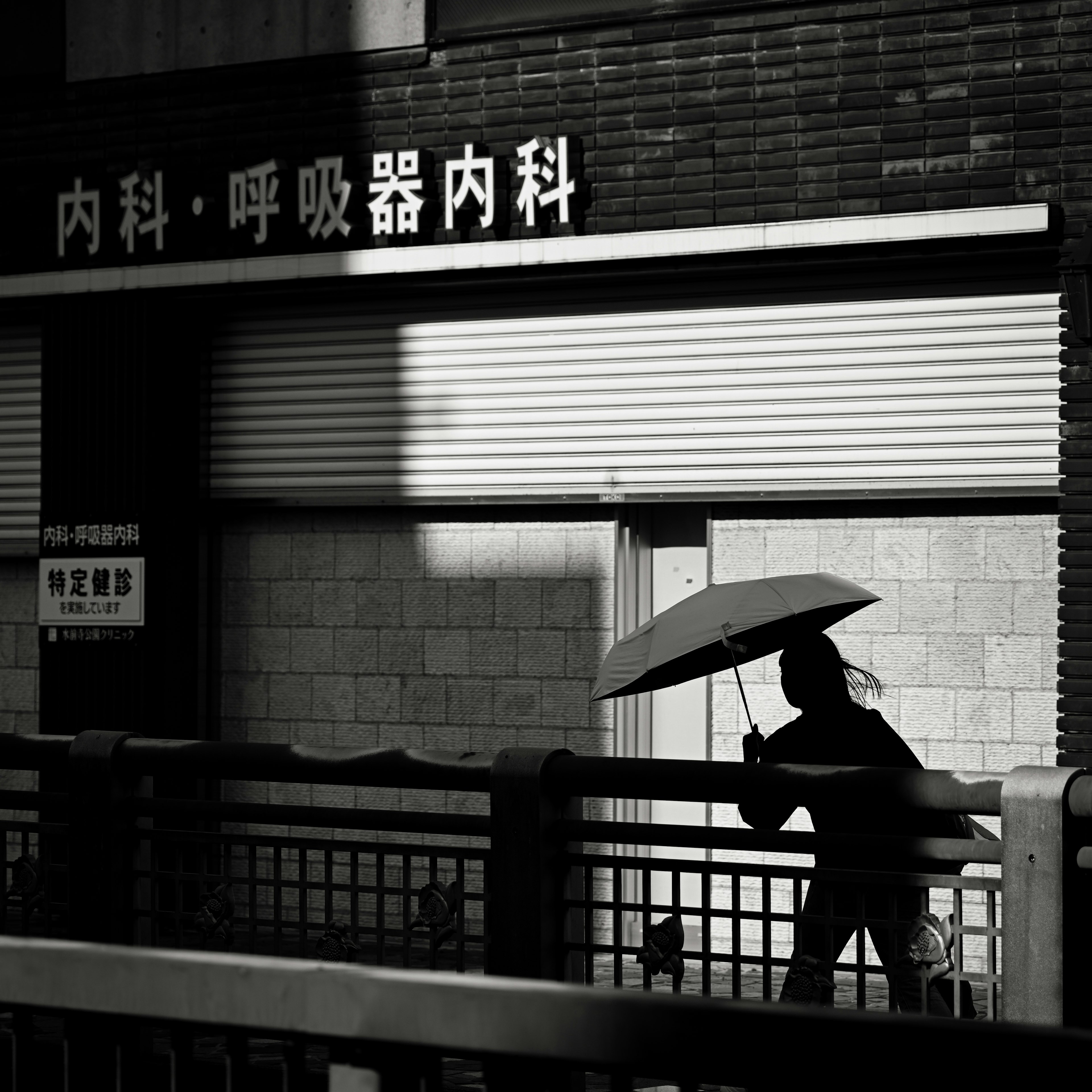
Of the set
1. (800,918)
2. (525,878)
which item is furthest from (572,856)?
(800,918)

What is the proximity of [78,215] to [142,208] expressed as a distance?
1.51 ft

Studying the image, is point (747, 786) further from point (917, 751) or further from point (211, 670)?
point (211, 670)

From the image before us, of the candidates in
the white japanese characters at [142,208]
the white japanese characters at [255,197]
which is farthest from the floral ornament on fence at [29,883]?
the white japanese characters at [142,208]

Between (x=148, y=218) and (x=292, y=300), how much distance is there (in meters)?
1.00

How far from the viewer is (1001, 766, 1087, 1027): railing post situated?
13.6 ft

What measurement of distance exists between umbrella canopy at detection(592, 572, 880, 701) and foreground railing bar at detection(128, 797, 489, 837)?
85 cm

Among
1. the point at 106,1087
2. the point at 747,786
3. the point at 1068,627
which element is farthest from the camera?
the point at 1068,627

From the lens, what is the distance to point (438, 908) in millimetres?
4918

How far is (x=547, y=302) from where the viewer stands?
9.75 meters

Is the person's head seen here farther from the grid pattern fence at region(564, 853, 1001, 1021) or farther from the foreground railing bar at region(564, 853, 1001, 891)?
the foreground railing bar at region(564, 853, 1001, 891)

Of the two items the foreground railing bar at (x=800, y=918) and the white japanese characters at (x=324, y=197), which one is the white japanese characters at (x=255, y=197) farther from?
the foreground railing bar at (x=800, y=918)

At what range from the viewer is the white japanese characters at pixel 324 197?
981cm

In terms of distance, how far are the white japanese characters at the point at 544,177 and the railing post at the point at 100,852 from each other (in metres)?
4.82

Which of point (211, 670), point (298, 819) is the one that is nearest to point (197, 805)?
point (298, 819)
